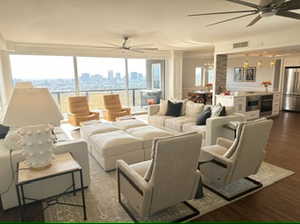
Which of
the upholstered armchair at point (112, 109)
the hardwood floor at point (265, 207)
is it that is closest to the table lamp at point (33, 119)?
the hardwood floor at point (265, 207)

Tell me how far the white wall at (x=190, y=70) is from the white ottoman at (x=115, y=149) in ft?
24.9

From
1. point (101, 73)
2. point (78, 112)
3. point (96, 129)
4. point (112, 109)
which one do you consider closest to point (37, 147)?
point (96, 129)

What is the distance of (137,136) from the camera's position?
141 inches

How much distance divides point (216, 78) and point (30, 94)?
Answer: 19.6ft

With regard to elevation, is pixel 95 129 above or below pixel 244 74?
below

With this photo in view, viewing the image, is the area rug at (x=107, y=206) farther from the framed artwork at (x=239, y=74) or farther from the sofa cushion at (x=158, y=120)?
the framed artwork at (x=239, y=74)

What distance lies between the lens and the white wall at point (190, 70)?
10.4 m

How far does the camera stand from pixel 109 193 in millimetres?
2578

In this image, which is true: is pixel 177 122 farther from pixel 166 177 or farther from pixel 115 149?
pixel 166 177

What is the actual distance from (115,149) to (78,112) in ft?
10.7

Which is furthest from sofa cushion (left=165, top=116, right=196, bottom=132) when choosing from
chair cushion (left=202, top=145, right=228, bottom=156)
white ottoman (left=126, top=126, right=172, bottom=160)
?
chair cushion (left=202, top=145, right=228, bottom=156)

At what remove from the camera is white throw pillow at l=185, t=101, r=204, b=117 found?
4.91 meters

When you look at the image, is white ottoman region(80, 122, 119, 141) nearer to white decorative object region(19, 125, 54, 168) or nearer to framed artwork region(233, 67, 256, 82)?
white decorative object region(19, 125, 54, 168)

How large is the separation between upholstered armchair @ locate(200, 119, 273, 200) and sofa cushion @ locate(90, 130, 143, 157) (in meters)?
1.19
